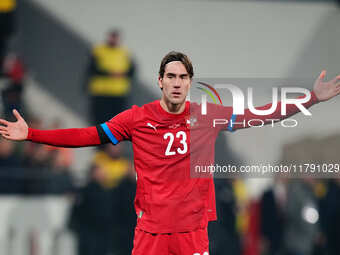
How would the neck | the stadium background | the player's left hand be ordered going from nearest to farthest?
→ the neck → the player's left hand → the stadium background

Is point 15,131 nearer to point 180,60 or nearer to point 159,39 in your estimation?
point 180,60

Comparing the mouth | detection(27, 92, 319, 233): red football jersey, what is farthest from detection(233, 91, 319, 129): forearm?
the mouth

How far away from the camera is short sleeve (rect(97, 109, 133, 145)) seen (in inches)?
172

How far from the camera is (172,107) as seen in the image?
14.3 feet

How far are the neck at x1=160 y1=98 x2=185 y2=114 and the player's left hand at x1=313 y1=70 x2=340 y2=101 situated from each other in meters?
0.95

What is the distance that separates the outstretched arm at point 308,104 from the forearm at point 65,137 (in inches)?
39.5

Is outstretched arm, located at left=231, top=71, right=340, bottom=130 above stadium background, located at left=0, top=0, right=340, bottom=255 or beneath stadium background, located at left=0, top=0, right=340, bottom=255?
beneath

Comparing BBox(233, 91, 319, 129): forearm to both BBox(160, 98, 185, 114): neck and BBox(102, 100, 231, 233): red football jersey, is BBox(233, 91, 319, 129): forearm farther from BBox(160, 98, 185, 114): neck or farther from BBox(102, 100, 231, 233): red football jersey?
BBox(160, 98, 185, 114): neck

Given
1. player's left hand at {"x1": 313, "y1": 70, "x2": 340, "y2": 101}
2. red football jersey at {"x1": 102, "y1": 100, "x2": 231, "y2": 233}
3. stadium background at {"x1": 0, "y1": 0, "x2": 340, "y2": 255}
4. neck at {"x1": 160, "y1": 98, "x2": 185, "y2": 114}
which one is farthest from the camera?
stadium background at {"x1": 0, "y1": 0, "x2": 340, "y2": 255}

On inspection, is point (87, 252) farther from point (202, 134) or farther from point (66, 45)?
point (202, 134)

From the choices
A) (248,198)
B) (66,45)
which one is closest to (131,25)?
(66,45)

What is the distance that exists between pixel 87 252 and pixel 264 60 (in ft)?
15.6

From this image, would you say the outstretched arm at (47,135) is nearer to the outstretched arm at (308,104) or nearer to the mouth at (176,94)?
the mouth at (176,94)

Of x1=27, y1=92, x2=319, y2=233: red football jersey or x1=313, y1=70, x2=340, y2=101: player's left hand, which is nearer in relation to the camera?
x1=27, y1=92, x2=319, y2=233: red football jersey
